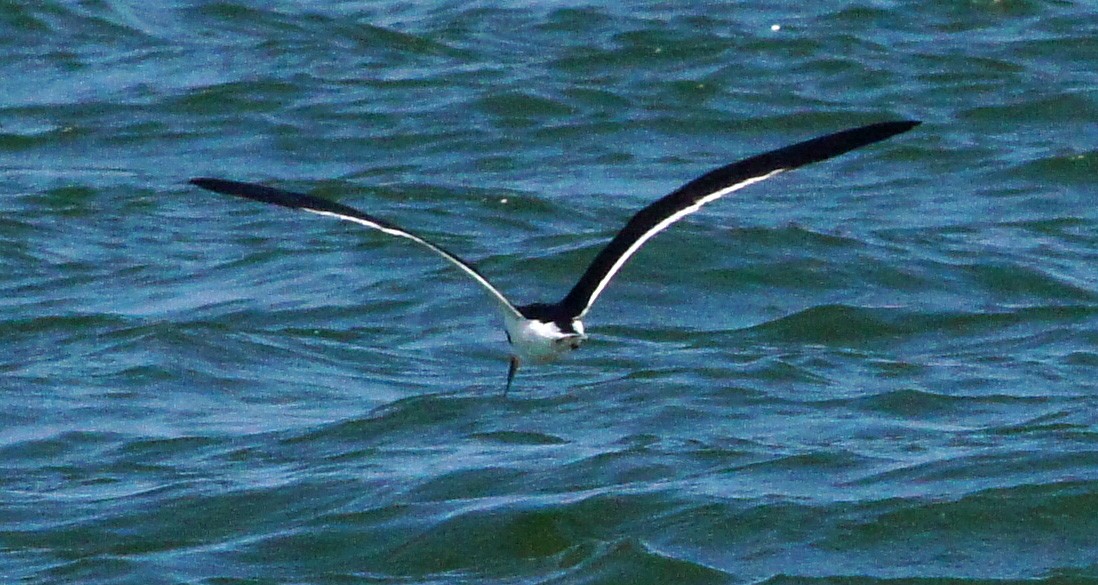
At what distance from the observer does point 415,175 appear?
47.9 ft

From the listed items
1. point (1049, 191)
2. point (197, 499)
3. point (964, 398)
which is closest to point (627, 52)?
point (1049, 191)

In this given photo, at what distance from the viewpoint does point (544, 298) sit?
1214cm

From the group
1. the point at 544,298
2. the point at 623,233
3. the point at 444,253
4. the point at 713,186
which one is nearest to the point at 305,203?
the point at 444,253

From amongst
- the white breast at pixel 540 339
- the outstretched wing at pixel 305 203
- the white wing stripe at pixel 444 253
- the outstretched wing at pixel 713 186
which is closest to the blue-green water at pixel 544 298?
the outstretched wing at pixel 713 186

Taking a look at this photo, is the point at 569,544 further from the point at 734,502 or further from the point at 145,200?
the point at 145,200

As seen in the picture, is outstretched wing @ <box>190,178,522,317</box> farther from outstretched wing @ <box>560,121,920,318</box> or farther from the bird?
outstretched wing @ <box>560,121,920,318</box>

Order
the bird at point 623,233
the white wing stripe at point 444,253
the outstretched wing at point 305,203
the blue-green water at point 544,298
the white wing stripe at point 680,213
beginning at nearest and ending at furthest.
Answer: the white wing stripe at point 444,253 → the outstretched wing at point 305,203 → the bird at point 623,233 → the white wing stripe at point 680,213 → the blue-green water at point 544,298

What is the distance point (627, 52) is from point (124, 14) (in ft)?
14.4

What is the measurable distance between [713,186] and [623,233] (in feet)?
1.27

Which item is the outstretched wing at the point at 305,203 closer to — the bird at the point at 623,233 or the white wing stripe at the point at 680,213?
the bird at the point at 623,233

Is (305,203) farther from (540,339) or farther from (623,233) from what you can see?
(623,233)

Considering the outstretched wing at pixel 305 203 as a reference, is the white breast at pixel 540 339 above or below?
below

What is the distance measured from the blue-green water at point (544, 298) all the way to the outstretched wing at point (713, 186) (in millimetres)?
1877

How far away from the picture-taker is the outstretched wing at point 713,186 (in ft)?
21.7
